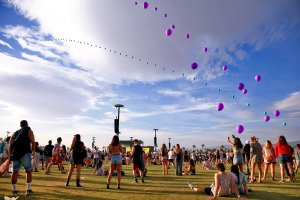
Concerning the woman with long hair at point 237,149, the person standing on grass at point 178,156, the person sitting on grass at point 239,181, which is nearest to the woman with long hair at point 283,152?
the woman with long hair at point 237,149

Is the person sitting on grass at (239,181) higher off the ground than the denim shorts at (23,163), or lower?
lower

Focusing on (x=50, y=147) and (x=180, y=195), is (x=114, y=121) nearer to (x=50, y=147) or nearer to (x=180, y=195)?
(x=50, y=147)

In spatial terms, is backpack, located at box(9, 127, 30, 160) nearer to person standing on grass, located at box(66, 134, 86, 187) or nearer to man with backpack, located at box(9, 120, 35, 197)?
man with backpack, located at box(9, 120, 35, 197)

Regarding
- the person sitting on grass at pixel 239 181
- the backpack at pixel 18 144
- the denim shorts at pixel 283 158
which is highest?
the backpack at pixel 18 144

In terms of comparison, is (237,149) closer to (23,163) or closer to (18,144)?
(23,163)

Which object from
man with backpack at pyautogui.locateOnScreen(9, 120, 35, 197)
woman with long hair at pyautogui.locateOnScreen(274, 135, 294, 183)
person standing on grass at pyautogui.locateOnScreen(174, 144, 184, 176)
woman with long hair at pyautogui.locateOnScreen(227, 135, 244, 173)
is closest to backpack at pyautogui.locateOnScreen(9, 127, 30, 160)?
man with backpack at pyautogui.locateOnScreen(9, 120, 35, 197)

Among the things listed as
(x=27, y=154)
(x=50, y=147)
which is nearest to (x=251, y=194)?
(x=27, y=154)

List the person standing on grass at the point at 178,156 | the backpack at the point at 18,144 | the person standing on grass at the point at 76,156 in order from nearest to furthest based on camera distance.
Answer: the backpack at the point at 18,144 < the person standing on grass at the point at 76,156 < the person standing on grass at the point at 178,156

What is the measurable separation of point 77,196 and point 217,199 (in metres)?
3.62

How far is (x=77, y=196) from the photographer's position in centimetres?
735

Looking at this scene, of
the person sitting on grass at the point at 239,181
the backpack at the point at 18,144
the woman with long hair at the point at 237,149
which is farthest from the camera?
the woman with long hair at the point at 237,149

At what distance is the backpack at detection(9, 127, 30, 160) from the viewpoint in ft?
24.2

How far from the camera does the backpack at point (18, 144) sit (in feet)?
24.2

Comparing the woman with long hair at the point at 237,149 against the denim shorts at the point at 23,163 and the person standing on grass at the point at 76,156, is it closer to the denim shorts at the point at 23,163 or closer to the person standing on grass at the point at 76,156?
the person standing on grass at the point at 76,156
